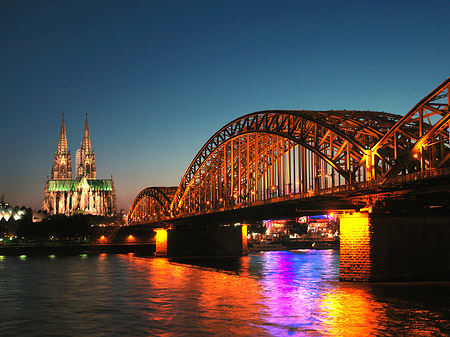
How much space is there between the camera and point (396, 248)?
5269cm

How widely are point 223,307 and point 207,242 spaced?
76.0m

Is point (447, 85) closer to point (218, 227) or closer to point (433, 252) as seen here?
point (433, 252)

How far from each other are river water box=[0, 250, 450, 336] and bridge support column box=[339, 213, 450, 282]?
138cm

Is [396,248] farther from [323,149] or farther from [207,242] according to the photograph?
[207,242]

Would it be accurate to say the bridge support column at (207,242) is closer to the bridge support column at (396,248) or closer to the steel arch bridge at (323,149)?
the steel arch bridge at (323,149)

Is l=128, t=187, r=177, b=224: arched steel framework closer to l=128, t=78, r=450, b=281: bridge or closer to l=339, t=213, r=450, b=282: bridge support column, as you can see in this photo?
l=128, t=78, r=450, b=281: bridge

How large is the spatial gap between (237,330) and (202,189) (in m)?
86.2

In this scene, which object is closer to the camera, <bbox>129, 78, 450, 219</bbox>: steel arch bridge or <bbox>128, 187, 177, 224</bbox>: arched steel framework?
<bbox>129, 78, 450, 219</bbox>: steel arch bridge

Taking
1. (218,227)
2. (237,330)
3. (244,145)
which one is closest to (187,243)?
(218,227)

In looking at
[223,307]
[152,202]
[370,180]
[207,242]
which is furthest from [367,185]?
[152,202]

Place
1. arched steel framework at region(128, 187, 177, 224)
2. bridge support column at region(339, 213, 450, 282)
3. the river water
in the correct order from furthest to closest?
arched steel framework at region(128, 187, 177, 224) → bridge support column at region(339, 213, 450, 282) → the river water

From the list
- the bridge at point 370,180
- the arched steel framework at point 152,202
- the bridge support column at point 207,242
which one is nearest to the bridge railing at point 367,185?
the bridge at point 370,180

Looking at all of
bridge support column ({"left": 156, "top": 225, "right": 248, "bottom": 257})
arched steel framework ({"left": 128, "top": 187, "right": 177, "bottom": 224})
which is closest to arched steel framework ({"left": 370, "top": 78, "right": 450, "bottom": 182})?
bridge support column ({"left": 156, "top": 225, "right": 248, "bottom": 257})

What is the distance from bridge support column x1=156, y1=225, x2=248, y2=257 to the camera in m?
119
